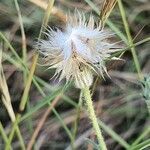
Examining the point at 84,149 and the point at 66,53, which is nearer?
the point at 66,53

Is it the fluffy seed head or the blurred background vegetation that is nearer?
the fluffy seed head

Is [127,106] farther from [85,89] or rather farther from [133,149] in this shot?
[85,89]

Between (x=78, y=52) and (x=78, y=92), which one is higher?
(x=78, y=52)

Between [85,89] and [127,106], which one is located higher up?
[85,89]

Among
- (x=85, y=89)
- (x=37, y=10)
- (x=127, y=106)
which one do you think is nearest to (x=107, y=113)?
(x=127, y=106)

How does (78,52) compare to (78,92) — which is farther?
(78,92)

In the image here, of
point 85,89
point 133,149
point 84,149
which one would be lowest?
point 84,149

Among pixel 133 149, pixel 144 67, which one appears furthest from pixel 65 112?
pixel 133 149

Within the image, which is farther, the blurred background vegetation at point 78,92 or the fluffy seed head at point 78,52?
the blurred background vegetation at point 78,92

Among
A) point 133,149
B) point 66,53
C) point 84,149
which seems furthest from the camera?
point 84,149

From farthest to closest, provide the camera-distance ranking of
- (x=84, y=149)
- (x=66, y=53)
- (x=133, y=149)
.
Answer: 1. (x=84, y=149)
2. (x=133, y=149)
3. (x=66, y=53)
